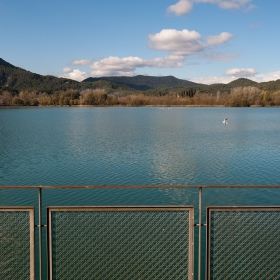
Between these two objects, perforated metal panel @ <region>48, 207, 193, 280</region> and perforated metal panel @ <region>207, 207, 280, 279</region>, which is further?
perforated metal panel @ <region>207, 207, 280, 279</region>

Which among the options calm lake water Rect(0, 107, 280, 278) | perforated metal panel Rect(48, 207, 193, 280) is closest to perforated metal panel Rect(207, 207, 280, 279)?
perforated metal panel Rect(48, 207, 193, 280)

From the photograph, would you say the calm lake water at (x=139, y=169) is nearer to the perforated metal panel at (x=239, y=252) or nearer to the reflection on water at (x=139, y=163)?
the reflection on water at (x=139, y=163)

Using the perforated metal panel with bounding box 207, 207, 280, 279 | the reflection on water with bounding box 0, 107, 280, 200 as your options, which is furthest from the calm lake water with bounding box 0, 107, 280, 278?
the perforated metal panel with bounding box 207, 207, 280, 279

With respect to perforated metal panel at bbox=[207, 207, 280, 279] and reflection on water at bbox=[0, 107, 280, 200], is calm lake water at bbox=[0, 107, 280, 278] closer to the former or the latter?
reflection on water at bbox=[0, 107, 280, 200]

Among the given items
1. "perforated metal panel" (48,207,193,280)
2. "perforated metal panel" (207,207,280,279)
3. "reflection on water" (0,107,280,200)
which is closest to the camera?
"perforated metal panel" (48,207,193,280)

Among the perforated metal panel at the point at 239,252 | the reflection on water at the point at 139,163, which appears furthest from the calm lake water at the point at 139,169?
the perforated metal panel at the point at 239,252

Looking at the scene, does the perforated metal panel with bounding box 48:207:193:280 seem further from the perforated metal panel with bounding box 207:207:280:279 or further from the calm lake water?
the calm lake water

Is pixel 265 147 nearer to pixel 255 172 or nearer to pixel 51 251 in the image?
pixel 255 172

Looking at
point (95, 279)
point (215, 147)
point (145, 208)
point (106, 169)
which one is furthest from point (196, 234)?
point (215, 147)

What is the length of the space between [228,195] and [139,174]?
611 cm

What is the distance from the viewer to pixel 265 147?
31312 millimetres

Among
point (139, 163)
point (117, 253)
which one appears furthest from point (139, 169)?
point (117, 253)

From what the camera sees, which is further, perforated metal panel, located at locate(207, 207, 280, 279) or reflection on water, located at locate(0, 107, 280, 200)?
reflection on water, located at locate(0, 107, 280, 200)

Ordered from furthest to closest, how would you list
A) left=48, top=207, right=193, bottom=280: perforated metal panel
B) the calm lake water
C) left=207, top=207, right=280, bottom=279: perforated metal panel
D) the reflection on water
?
the reflection on water, the calm lake water, left=207, top=207, right=280, bottom=279: perforated metal panel, left=48, top=207, right=193, bottom=280: perforated metal panel
